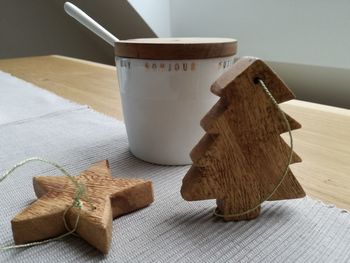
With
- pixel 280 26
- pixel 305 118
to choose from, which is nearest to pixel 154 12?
pixel 280 26

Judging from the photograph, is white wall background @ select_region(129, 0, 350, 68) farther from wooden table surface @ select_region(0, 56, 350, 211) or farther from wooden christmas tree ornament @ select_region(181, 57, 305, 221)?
wooden christmas tree ornament @ select_region(181, 57, 305, 221)

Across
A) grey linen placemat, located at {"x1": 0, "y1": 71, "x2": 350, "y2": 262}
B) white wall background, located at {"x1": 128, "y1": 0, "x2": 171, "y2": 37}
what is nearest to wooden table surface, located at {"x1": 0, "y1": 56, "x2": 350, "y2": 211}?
grey linen placemat, located at {"x1": 0, "y1": 71, "x2": 350, "y2": 262}

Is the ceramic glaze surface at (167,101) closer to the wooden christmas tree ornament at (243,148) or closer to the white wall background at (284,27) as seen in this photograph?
the wooden christmas tree ornament at (243,148)

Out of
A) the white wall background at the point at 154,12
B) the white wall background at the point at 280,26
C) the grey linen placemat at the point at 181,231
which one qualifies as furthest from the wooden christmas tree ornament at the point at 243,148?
the white wall background at the point at 154,12

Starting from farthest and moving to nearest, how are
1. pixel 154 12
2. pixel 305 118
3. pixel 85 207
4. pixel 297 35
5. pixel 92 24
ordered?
pixel 154 12
pixel 297 35
pixel 305 118
pixel 92 24
pixel 85 207

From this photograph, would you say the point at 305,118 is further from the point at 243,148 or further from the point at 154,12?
the point at 154,12

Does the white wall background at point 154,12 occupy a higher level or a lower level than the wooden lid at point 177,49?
lower

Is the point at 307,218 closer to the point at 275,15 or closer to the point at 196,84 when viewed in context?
the point at 196,84
